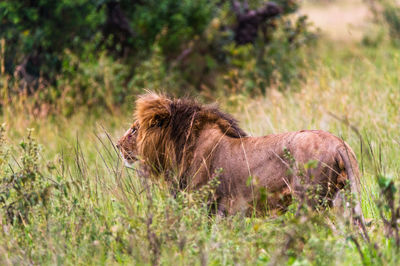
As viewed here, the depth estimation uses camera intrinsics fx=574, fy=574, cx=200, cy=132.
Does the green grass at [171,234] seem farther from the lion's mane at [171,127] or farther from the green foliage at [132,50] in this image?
the green foliage at [132,50]

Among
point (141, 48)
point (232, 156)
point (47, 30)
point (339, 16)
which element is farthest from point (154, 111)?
point (339, 16)

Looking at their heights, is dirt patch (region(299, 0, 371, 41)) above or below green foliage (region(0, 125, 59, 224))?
below

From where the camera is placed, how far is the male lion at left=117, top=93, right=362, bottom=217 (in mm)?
3973

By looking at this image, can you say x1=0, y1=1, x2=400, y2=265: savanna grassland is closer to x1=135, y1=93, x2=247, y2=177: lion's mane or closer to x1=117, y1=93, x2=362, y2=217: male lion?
x1=117, y1=93, x2=362, y2=217: male lion

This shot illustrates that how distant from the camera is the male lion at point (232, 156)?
3.97 metres

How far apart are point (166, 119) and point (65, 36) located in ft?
20.2

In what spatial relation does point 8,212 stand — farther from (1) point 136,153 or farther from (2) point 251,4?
(2) point 251,4

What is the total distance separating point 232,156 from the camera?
180 inches

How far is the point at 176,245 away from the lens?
3.75 metres

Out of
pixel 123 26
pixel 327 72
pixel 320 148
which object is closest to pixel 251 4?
pixel 123 26

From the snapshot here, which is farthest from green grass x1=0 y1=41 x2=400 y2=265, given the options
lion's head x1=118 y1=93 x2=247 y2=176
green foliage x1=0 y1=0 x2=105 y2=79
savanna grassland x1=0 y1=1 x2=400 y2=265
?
green foliage x1=0 y1=0 x2=105 y2=79

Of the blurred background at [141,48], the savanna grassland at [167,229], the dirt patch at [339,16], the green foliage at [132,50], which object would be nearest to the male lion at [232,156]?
the savanna grassland at [167,229]

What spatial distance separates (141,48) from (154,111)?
6.05 metres

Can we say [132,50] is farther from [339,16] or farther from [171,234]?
[339,16]
